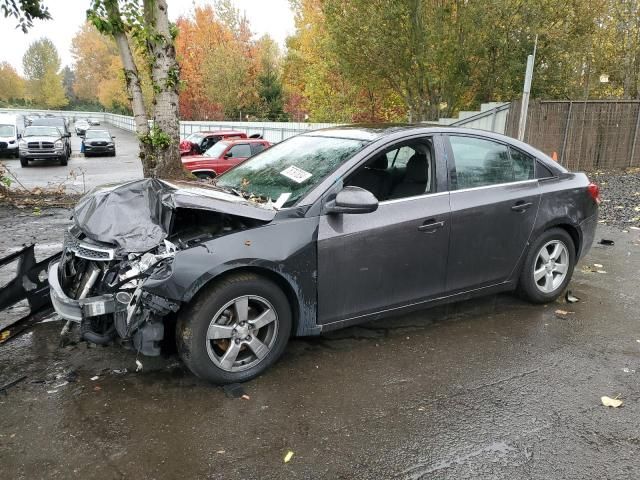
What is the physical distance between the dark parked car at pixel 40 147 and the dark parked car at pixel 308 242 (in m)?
19.3

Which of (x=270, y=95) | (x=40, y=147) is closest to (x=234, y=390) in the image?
(x=40, y=147)

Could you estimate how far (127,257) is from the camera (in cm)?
342

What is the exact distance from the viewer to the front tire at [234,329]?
3258 mm

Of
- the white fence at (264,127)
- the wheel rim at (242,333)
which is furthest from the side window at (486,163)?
the white fence at (264,127)

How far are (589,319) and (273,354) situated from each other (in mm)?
2934

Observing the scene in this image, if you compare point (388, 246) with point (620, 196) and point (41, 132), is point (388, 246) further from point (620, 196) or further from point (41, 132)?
point (41, 132)

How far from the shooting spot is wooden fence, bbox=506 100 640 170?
13570 millimetres

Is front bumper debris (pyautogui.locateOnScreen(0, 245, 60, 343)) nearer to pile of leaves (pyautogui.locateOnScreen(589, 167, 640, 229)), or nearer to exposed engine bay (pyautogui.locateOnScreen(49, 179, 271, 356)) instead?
exposed engine bay (pyautogui.locateOnScreen(49, 179, 271, 356))

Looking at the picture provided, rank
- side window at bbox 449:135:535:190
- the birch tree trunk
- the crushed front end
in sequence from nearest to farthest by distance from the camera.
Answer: the crushed front end
side window at bbox 449:135:535:190
the birch tree trunk

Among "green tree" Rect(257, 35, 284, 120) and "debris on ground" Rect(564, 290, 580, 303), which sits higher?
"green tree" Rect(257, 35, 284, 120)

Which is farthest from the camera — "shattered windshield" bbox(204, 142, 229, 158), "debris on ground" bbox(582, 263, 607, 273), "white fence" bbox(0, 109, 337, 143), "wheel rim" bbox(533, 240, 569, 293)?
"white fence" bbox(0, 109, 337, 143)

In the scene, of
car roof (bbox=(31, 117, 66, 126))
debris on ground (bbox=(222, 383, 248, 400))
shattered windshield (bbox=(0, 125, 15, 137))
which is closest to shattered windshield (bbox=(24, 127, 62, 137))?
shattered windshield (bbox=(0, 125, 15, 137))

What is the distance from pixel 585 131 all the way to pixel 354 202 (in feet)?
42.7

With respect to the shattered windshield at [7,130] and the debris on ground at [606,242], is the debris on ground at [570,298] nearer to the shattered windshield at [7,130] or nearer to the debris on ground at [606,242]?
the debris on ground at [606,242]
